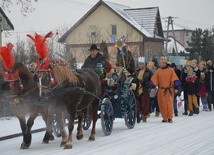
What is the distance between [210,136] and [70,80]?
3.48 metres

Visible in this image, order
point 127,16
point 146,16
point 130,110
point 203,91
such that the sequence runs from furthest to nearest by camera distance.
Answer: point 146,16, point 127,16, point 203,91, point 130,110

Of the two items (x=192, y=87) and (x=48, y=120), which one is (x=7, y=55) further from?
(x=192, y=87)

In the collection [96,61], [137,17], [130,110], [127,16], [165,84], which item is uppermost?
[127,16]

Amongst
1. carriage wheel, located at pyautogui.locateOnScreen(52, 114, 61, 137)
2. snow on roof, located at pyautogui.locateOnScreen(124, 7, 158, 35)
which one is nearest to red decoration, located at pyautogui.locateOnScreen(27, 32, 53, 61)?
carriage wheel, located at pyautogui.locateOnScreen(52, 114, 61, 137)

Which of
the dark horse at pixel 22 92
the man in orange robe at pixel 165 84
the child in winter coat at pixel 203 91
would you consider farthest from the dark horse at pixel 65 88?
the child in winter coat at pixel 203 91

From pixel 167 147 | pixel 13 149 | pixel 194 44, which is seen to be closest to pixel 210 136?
pixel 167 147

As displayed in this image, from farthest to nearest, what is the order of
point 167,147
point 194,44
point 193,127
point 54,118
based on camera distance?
point 194,44 → point 193,127 → point 54,118 → point 167,147

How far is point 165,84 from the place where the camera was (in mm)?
15336

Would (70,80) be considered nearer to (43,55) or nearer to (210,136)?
(43,55)

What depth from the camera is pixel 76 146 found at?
10.6m

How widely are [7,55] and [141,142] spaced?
3397 millimetres

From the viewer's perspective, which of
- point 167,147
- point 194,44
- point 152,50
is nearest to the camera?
point 167,147

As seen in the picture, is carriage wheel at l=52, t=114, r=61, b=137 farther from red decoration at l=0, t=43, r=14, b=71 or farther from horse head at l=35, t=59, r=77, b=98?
red decoration at l=0, t=43, r=14, b=71

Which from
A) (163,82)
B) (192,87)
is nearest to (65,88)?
(163,82)
